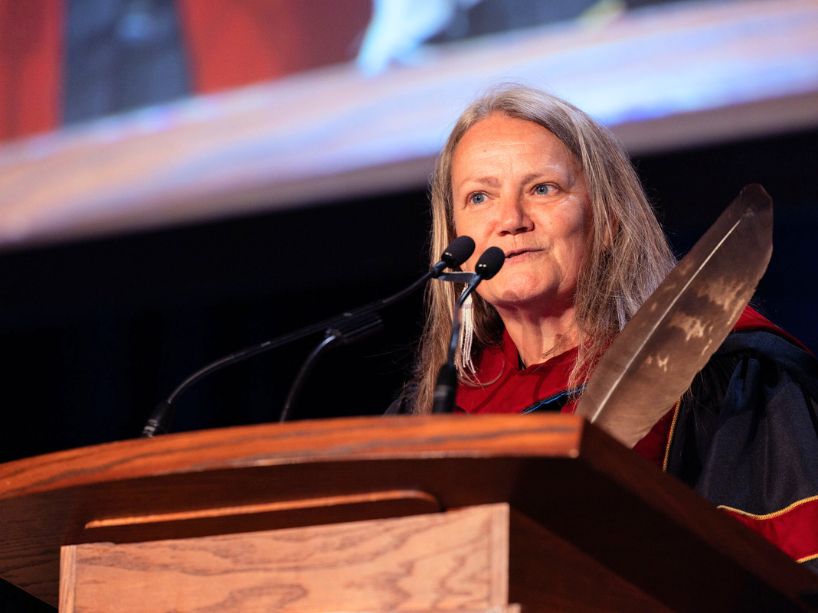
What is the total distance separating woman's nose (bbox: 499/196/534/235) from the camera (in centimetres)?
242

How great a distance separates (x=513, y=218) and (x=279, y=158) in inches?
52.5

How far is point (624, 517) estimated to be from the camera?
130 centimetres

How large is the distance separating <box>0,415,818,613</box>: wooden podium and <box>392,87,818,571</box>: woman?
24.2 inches

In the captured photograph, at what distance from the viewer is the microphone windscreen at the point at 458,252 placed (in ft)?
6.36

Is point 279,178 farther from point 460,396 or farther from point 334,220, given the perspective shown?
point 460,396

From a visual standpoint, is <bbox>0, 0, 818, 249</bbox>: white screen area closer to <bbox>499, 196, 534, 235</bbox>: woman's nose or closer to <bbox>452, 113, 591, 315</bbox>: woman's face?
<bbox>452, 113, 591, 315</bbox>: woman's face

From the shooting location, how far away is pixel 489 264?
6.29ft

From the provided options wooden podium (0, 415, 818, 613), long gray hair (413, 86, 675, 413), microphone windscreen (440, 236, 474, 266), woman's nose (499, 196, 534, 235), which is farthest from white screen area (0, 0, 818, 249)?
wooden podium (0, 415, 818, 613)

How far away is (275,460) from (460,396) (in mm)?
1405

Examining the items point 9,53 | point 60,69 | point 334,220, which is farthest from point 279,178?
point 9,53

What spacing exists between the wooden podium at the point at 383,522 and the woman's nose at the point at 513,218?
3.41 feet

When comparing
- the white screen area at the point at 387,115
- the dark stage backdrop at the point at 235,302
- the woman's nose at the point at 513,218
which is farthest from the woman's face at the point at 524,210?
the dark stage backdrop at the point at 235,302

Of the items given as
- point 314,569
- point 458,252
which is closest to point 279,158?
point 458,252

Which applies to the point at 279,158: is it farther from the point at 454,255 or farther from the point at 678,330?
the point at 678,330
